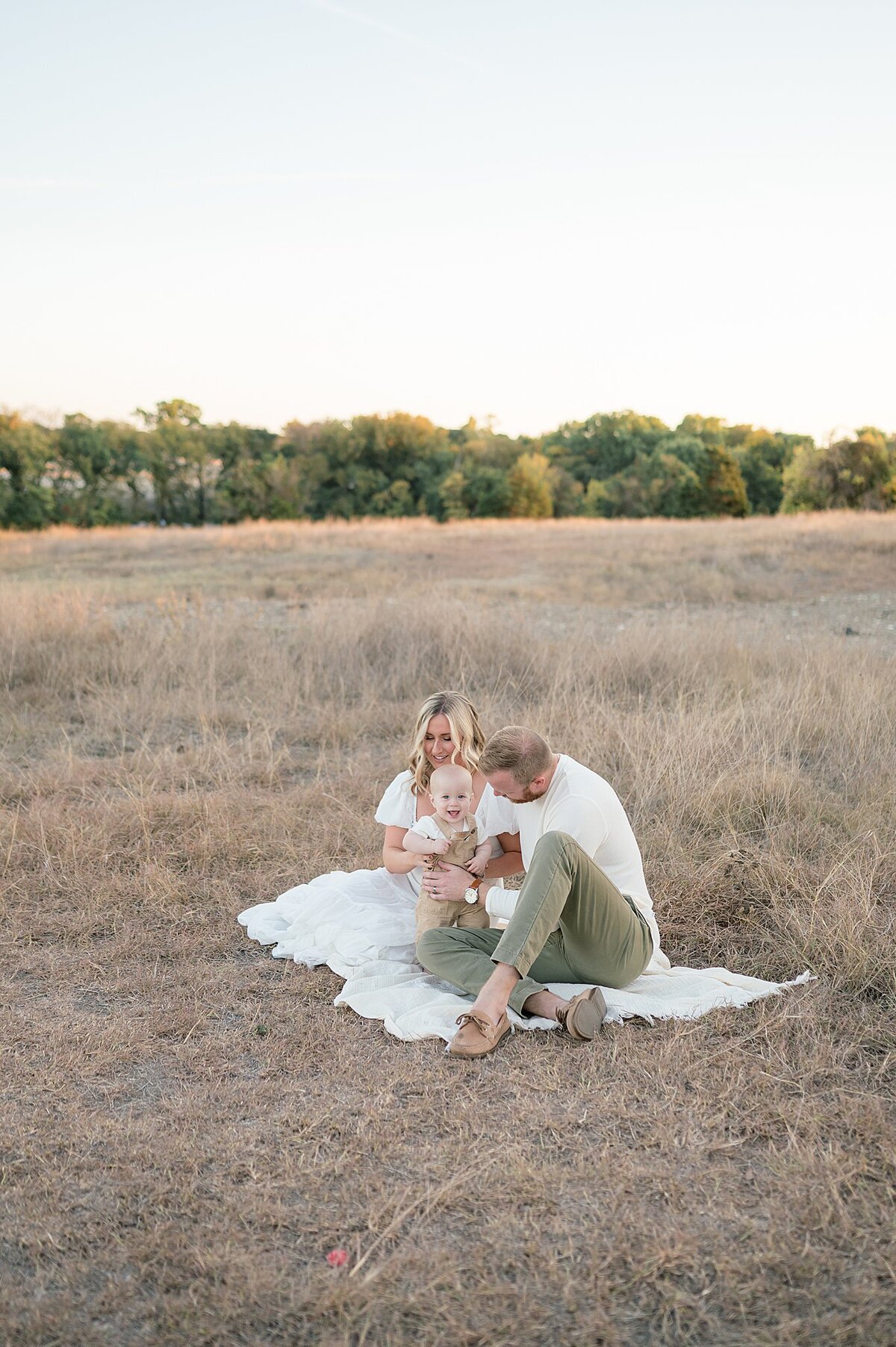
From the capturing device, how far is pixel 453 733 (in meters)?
4.05

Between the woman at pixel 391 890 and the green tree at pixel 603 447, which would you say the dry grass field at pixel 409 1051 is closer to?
the woman at pixel 391 890

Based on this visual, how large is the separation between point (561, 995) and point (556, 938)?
20 cm

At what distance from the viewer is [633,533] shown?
983 inches

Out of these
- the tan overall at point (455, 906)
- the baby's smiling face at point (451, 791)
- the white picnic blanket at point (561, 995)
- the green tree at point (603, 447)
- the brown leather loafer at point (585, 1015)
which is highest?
the green tree at point (603, 447)

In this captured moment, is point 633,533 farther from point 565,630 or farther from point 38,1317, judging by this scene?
point 38,1317

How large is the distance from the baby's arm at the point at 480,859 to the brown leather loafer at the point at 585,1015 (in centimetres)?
62

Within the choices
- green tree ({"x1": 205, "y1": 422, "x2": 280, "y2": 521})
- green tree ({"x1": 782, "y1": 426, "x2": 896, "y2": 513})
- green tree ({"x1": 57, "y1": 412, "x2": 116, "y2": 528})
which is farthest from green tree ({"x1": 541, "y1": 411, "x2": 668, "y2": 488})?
green tree ({"x1": 57, "y1": 412, "x2": 116, "y2": 528})

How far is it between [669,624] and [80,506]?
38.0 m

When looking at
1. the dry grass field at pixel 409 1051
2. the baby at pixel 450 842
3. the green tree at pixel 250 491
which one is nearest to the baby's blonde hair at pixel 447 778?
the baby at pixel 450 842

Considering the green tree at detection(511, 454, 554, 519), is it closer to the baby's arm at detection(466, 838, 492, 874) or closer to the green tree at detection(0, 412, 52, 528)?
the green tree at detection(0, 412, 52, 528)

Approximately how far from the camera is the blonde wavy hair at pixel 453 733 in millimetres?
4055

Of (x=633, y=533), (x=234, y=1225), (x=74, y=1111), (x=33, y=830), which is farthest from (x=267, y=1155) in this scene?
(x=633, y=533)

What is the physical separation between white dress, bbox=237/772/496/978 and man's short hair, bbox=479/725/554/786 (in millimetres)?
524

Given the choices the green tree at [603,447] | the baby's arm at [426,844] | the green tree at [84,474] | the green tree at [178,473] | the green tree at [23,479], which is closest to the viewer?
the baby's arm at [426,844]
